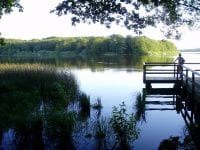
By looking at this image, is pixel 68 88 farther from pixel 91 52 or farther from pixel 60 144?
pixel 91 52

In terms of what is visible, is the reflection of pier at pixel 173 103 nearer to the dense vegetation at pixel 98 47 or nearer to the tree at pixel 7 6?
the tree at pixel 7 6

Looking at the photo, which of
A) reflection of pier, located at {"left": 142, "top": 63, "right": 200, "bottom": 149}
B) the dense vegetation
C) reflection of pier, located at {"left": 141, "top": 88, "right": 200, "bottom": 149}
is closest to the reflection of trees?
reflection of pier, located at {"left": 142, "top": 63, "right": 200, "bottom": 149}

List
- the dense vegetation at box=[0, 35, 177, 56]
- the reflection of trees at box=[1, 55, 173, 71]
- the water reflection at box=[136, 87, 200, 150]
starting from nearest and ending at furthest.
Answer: the water reflection at box=[136, 87, 200, 150] → the reflection of trees at box=[1, 55, 173, 71] → the dense vegetation at box=[0, 35, 177, 56]

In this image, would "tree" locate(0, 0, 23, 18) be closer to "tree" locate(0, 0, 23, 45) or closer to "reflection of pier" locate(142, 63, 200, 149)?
"tree" locate(0, 0, 23, 45)

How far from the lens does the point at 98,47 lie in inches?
6718

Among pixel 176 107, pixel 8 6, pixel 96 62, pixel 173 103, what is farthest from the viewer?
pixel 96 62

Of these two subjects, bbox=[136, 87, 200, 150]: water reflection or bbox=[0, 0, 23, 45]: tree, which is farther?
bbox=[0, 0, 23, 45]: tree

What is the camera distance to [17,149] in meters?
10.6

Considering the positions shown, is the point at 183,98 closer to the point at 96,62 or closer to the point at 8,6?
the point at 8,6

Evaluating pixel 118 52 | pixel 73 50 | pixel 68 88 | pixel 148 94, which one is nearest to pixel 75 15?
pixel 68 88

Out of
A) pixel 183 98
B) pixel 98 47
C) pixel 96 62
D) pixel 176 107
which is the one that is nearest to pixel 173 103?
pixel 183 98

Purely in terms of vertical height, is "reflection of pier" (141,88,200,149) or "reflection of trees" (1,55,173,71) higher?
"reflection of trees" (1,55,173,71)

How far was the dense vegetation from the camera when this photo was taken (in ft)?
537

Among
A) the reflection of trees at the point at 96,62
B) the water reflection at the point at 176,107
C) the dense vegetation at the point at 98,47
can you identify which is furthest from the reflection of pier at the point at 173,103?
the dense vegetation at the point at 98,47
